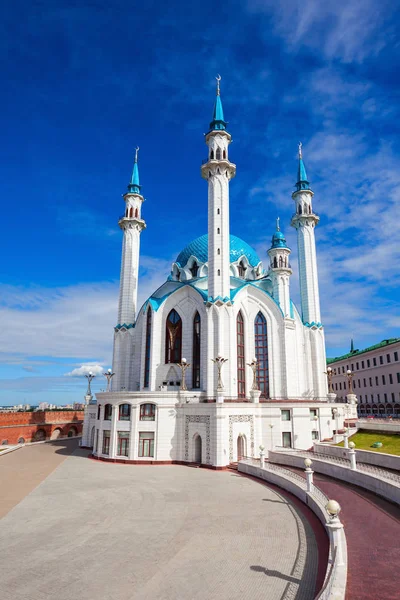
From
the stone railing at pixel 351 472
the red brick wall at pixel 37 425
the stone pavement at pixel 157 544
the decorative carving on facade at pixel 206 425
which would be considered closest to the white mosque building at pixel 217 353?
the decorative carving on facade at pixel 206 425

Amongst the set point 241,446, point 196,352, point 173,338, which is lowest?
point 241,446

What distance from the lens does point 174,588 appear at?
9.96 metres

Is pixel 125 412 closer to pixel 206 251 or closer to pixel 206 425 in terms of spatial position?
pixel 206 425

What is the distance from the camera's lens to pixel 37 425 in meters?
50.5

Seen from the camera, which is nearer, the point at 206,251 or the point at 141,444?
the point at 141,444

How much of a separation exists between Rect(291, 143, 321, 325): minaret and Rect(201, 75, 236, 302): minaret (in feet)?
39.0

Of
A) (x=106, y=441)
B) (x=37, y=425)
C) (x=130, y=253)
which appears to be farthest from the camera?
(x=37, y=425)

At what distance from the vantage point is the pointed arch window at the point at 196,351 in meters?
37.1

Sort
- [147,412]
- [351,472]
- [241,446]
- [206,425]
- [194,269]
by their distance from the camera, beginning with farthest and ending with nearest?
[194,269], [147,412], [241,446], [206,425], [351,472]

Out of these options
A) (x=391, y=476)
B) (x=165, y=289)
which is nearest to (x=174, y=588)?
(x=391, y=476)

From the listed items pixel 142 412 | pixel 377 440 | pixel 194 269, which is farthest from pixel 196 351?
pixel 377 440

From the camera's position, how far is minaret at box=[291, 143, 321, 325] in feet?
149

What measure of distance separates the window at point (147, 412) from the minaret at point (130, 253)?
46.4 ft

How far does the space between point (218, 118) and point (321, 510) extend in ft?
127
